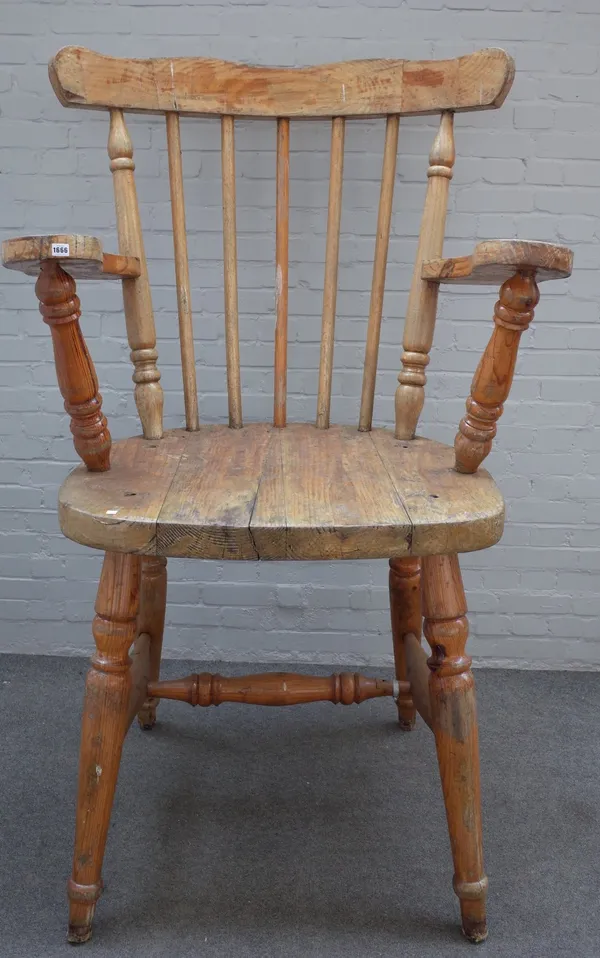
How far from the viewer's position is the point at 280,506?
2.36 feet

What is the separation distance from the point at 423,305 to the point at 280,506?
0.35m

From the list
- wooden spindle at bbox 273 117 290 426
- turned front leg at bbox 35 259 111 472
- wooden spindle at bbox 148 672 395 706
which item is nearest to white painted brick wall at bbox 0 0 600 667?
wooden spindle at bbox 273 117 290 426

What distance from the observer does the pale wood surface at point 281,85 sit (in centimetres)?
92

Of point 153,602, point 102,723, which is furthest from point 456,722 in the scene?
point 153,602

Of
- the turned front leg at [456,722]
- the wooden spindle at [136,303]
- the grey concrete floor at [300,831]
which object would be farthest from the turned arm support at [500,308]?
the grey concrete floor at [300,831]

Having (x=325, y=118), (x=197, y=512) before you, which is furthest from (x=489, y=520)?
(x=325, y=118)

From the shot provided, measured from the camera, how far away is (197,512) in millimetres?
706

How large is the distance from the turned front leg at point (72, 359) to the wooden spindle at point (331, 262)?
321 mm

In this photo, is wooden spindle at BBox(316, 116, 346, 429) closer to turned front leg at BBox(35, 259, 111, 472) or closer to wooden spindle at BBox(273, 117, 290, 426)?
wooden spindle at BBox(273, 117, 290, 426)

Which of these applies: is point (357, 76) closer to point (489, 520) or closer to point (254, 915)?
point (489, 520)

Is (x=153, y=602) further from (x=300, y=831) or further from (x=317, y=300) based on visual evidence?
(x=317, y=300)

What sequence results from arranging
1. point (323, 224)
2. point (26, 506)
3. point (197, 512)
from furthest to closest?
point (26, 506)
point (323, 224)
point (197, 512)

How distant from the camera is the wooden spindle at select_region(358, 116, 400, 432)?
0.98m

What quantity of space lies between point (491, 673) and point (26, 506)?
2.59 ft
